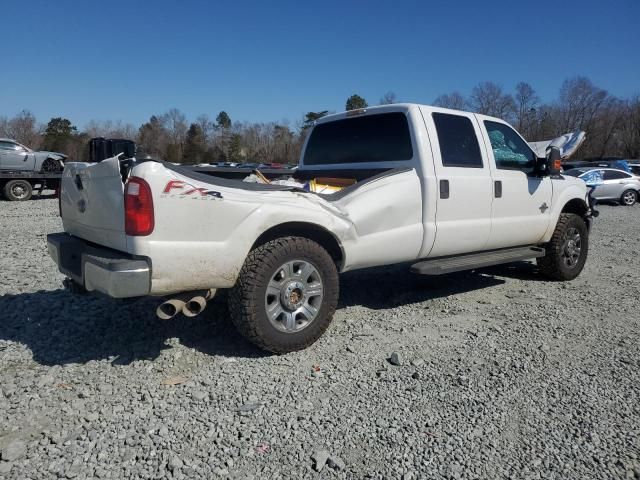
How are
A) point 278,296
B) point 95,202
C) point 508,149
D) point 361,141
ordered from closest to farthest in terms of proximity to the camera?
point 95,202
point 278,296
point 361,141
point 508,149

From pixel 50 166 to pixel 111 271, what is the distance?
57.5 ft

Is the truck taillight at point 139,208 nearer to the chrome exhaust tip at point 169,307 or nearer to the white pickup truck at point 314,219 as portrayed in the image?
the white pickup truck at point 314,219

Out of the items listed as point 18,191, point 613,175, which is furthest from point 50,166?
point 613,175

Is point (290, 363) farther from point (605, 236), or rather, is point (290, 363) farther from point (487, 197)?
point (605, 236)

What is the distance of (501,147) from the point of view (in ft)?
17.1

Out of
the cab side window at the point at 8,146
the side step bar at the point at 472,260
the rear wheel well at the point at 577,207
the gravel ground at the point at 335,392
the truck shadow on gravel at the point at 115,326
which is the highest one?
the cab side window at the point at 8,146

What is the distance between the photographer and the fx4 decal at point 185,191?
3010mm

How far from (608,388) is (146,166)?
11.0 ft

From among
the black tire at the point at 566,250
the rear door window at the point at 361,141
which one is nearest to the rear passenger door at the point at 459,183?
the rear door window at the point at 361,141

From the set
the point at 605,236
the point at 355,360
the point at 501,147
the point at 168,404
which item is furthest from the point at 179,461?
the point at 605,236

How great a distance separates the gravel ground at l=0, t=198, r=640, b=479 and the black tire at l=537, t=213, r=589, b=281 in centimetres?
79

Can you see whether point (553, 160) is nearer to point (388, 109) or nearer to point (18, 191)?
point (388, 109)

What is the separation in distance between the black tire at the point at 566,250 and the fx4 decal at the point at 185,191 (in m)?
4.46

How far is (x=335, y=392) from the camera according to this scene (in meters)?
3.12
